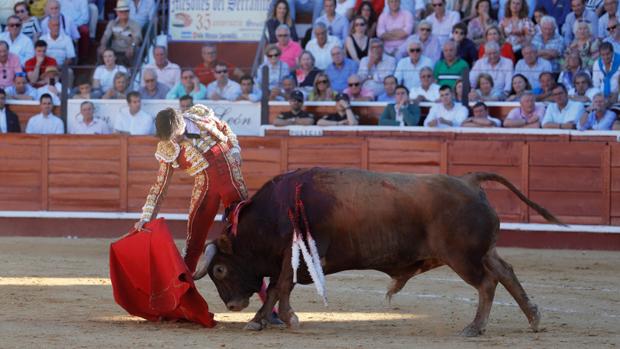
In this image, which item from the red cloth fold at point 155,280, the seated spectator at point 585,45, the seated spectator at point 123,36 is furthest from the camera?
the seated spectator at point 123,36

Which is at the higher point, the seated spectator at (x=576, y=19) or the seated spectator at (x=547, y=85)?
the seated spectator at (x=576, y=19)

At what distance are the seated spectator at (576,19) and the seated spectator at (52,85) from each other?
4867mm

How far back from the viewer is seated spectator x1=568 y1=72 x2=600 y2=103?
34.6ft

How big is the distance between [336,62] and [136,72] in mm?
2291

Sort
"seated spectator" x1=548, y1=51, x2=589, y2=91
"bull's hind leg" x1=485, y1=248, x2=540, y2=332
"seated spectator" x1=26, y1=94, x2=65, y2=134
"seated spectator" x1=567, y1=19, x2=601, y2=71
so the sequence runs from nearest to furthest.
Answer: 1. "bull's hind leg" x1=485, y1=248, x2=540, y2=332
2. "seated spectator" x1=548, y1=51, x2=589, y2=91
3. "seated spectator" x1=567, y1=19, x2=601, y2=71
4. "seated spectator" x1=26, y1=94, x2=65, y2=134

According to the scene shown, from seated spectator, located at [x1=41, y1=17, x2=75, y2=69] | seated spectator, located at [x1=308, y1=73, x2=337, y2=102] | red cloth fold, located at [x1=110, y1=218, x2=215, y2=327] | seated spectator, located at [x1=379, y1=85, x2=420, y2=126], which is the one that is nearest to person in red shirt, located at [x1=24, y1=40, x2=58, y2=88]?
seated spectator, located at [x1=41, y1=17, x2=75, y2=69]

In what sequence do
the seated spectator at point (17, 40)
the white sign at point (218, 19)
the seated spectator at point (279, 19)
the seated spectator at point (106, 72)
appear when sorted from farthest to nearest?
the white sign at point (218, 19)
the seated spectator at point (17, 40)
the seated spectator at point (279, 19)
the seated spectator at point (106, 72)

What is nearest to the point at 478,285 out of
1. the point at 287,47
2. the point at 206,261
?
the point at 206,261

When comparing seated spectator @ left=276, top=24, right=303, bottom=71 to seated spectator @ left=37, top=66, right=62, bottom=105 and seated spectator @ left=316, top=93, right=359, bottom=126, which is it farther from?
seated spectator @ left=37, top=66, right=62, bottom=105

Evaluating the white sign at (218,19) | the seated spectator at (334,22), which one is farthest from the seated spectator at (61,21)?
the seated spectator at (334,22)

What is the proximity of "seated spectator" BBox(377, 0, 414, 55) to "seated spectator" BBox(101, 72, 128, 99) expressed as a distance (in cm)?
251

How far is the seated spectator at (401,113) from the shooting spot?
10977mm

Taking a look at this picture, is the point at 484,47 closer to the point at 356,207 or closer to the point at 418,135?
the point at 418,135

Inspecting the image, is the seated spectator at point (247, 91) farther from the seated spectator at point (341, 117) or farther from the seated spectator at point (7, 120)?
the seated spectator at point (7, 120)
